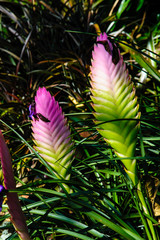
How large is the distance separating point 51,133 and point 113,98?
15 cm

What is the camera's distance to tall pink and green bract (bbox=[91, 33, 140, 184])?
19.8 inches

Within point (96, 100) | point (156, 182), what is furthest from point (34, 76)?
point (96, 100)

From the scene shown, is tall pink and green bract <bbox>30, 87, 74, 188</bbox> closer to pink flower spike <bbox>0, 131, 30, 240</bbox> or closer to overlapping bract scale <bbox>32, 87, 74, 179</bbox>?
overlapping bract scale <bbox>32, 87, 74, 179</bbox>

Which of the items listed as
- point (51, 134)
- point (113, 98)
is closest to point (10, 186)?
point (51, 134)

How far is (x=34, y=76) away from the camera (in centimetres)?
206

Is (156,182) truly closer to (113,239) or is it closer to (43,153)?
(113,239)

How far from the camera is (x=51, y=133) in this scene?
557mm

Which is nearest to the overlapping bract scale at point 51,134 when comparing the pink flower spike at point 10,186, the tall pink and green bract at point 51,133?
the tall pink and green bract at point 51,133

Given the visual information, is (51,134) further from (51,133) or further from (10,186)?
(10,186)

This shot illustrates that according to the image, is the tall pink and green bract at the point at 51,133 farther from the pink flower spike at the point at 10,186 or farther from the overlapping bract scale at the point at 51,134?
the pink flower spike at the point at 10,186

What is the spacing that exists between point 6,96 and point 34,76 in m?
0.32

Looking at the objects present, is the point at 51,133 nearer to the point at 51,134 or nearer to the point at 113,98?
the point at 51,134

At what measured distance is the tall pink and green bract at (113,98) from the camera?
504 mm

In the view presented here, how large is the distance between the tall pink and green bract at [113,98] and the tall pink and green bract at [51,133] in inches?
3.6
